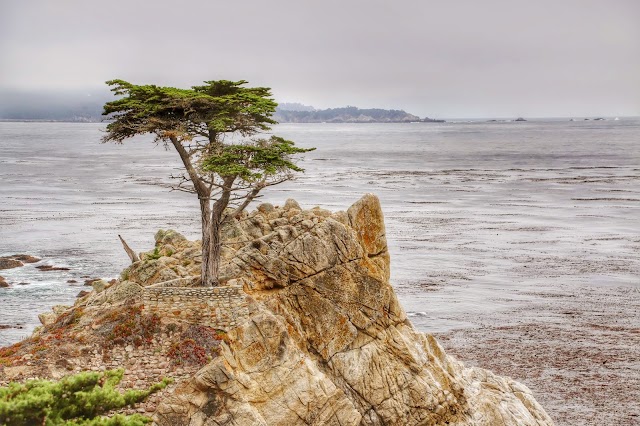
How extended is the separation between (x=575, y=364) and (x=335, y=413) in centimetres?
2499

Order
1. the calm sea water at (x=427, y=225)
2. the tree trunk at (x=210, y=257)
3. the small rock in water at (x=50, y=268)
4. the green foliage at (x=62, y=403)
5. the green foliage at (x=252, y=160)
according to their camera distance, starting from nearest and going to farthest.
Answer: the green foliage at (x=62, y=403), the green foliage at (x=252, y=160), the tree trunk at (x=210, y=257), the calm sea water at (x=427, y=225), the small rock in water at (x=50, y=268)

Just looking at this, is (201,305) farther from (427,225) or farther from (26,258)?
(427,225)

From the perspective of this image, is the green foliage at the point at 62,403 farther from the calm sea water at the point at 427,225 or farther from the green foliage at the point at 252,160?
the calm sea water at the point at 427,225

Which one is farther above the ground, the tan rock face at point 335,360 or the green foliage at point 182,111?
the green foliage at point 182,111

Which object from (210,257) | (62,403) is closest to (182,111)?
(210,257)

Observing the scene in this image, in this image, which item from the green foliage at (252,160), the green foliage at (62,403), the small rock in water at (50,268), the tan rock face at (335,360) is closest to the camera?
the green foliage at (62,403)

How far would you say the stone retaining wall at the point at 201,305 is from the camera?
31.8 m

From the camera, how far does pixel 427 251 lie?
71000 mm

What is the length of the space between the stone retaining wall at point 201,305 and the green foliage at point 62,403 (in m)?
12.2

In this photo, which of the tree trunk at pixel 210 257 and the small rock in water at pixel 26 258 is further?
the small rock in water at pixel 26 258

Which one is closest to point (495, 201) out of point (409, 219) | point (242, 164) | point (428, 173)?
point (409, 219)

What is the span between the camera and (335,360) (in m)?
23.2

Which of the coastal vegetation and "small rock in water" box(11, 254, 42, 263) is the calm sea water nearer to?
"small rock in water" box(11, 254, 42, 263)

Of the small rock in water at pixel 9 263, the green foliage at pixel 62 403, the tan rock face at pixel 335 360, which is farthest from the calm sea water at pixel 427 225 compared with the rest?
the green foliage at pixel 62 403
